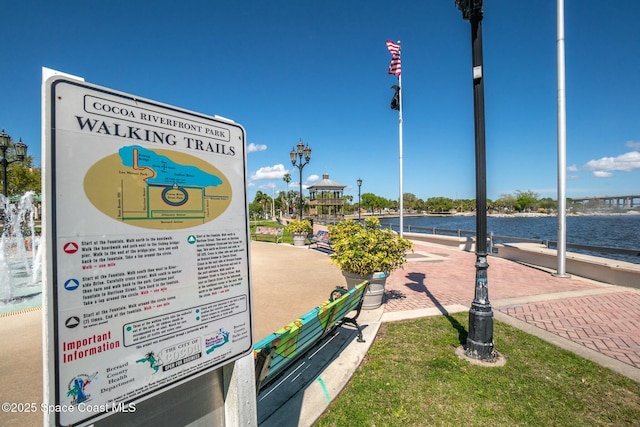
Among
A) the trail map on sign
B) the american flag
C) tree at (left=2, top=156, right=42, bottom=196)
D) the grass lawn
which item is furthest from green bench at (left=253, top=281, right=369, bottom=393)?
tree at (left=2, top=156, right=42, bottom=196)

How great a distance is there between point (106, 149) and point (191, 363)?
1.13m

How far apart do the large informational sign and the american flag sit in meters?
14.5

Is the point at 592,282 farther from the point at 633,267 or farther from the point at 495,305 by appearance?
the point at 495,305

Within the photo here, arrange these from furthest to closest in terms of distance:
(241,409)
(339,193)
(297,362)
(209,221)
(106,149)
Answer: (339,193) → (297,362) → (241,409) → (209,221) → (106,149)

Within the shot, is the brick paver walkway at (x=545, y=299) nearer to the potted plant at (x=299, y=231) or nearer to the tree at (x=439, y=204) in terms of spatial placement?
the potted plant at (x=299, y=231)

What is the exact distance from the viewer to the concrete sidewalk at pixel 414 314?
340 cm

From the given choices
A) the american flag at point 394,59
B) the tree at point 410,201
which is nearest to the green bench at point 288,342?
the american flag at point 394,59

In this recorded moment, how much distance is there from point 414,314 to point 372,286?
0.92 metres

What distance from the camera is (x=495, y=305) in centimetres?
617

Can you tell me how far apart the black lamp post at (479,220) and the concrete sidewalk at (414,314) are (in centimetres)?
132

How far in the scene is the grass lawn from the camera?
9.45ft

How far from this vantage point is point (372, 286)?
5738 mm

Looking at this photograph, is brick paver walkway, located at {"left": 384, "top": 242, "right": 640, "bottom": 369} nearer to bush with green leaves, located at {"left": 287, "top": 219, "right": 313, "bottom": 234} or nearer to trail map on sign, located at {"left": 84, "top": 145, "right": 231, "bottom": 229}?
trail map on sign, located at {"left": 84, "top": 145, "right": 231, "bottom": 229}

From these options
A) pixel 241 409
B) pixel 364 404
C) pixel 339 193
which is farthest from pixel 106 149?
pixel 339 193
